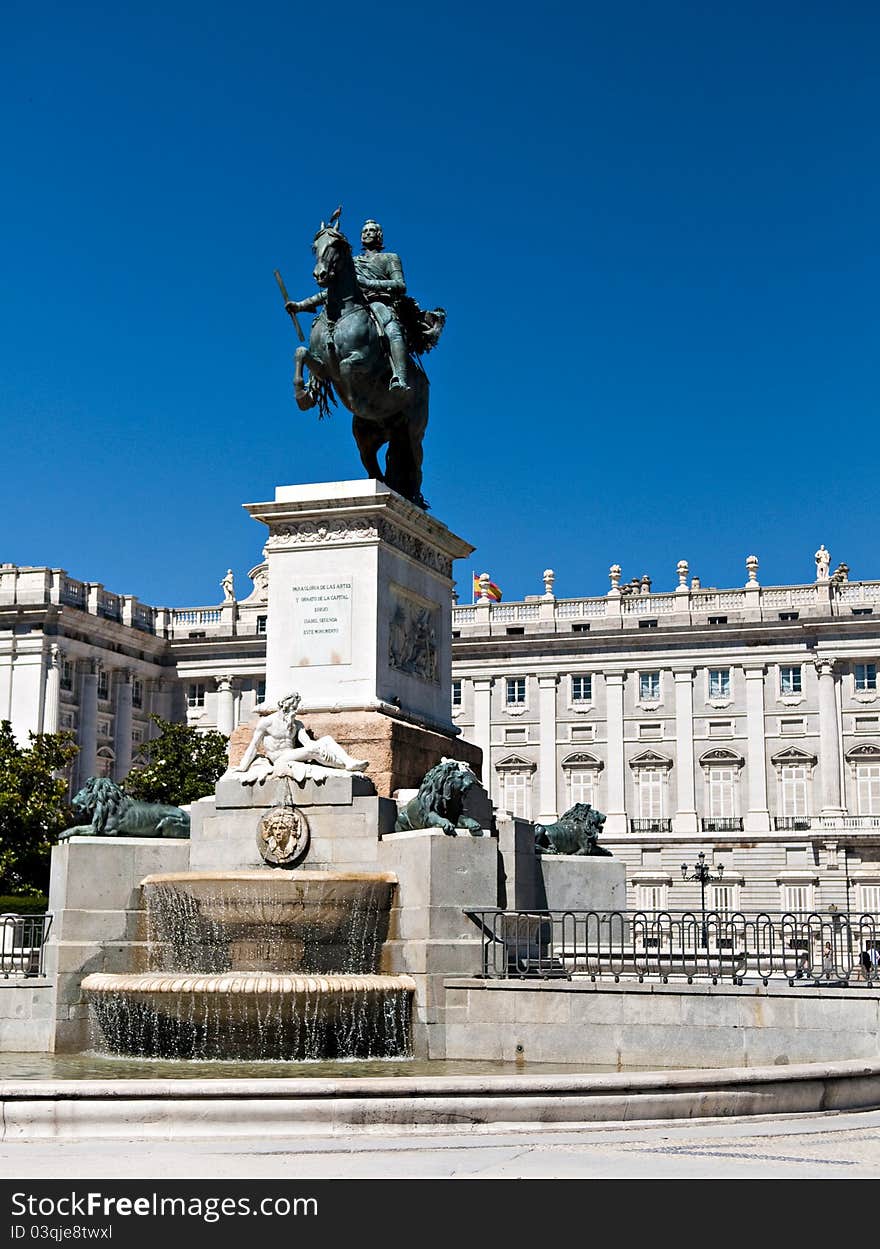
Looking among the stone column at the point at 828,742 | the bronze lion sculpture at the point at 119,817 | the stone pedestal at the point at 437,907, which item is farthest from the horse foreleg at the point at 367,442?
the stone column at the point at 828,742

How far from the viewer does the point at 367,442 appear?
64.4 ft

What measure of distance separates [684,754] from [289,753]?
7890 cm

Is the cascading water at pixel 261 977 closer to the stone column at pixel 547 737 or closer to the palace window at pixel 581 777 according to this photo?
the palace window at pixel 581 777

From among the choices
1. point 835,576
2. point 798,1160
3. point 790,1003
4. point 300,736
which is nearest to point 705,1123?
point 798,1160

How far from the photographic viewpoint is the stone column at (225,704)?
102 m

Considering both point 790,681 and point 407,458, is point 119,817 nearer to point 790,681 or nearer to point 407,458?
point 407,458

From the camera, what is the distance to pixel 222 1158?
32.5 ft

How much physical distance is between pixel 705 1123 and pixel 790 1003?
313 cm

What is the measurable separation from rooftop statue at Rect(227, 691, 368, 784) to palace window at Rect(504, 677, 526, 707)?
3185 inches

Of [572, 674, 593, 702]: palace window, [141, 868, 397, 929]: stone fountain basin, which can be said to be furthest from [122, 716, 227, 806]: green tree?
[141, 868, 397, 929]: stone fountain basin

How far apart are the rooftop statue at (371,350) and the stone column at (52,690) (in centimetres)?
7301

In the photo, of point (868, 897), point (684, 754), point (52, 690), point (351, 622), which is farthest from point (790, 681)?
point (351, 622)

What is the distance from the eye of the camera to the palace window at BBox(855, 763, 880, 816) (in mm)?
90188
